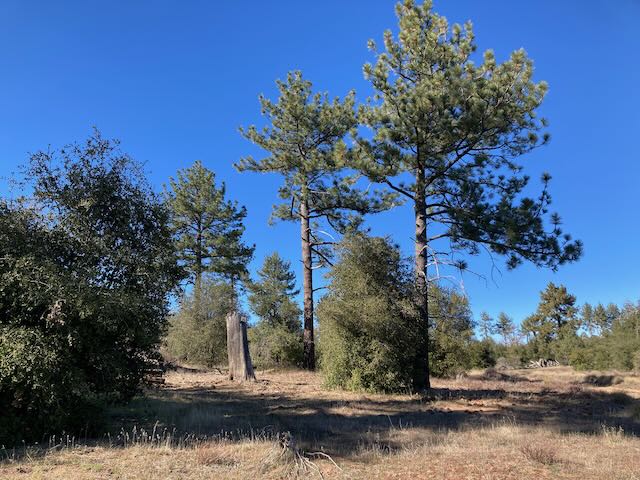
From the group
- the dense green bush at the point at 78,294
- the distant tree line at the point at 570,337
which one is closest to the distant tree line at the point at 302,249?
the dense green bush at the point at 78,294

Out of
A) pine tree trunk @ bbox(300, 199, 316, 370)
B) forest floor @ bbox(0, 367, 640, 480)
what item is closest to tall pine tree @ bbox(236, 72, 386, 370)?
pine tree trunk @ bbox(300, 199, 316, 370)

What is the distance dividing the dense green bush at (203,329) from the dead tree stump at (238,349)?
9970 millimetres

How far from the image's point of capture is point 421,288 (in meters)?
14.8

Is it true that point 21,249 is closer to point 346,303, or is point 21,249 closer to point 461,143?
point 346,303

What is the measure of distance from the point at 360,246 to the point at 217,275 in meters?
18.2

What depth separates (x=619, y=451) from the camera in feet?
23.4

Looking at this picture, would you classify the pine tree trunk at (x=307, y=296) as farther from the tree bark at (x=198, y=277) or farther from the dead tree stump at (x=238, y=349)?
the tree bark at (x=198, y=277)

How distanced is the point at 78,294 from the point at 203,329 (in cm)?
2037

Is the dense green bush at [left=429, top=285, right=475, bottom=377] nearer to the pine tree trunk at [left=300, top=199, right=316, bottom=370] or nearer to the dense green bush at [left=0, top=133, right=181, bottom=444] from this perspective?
the pine tree trunk at [left=300, top=199, right=316, bottom=370]

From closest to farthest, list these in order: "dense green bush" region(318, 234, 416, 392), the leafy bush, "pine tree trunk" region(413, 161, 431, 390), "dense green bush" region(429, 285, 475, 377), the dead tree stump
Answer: "dense green bush" region(318, 234, 416, 392) < "pine tree trunk" region(413, 161, 431, 390) < the dead tree stump < "dense green bush" region(429, 285, 475, 377) < the leafy bush

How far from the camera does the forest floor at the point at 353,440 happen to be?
5809 millimetres

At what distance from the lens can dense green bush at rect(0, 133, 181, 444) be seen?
6.96 meters

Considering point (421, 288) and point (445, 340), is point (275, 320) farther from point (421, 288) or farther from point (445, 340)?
point (421, 288)

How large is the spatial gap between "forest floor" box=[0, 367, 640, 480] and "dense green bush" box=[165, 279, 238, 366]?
42.8 feet
